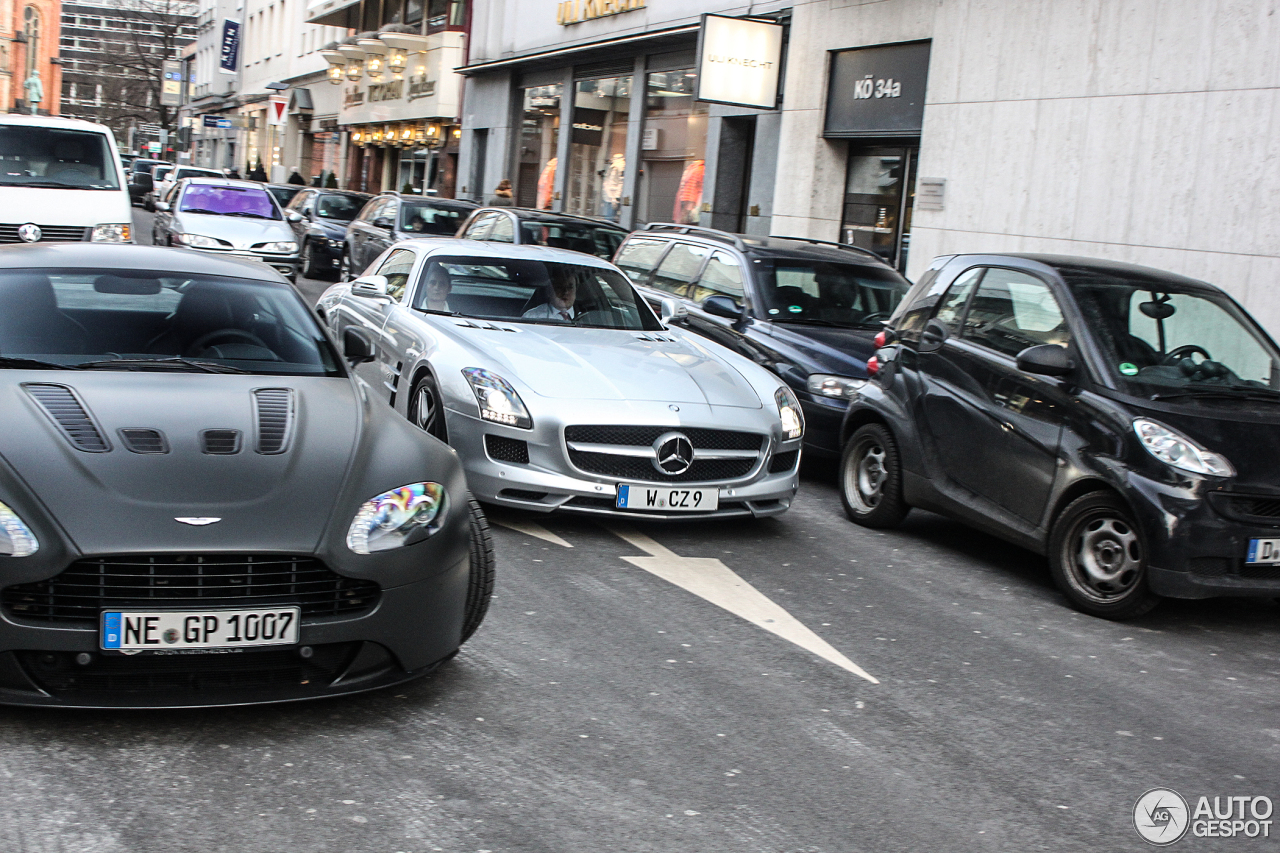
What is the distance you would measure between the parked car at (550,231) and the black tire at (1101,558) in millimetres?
9226

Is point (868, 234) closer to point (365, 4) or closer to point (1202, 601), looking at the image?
point (1202, 601)

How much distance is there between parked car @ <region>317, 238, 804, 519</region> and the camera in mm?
6762

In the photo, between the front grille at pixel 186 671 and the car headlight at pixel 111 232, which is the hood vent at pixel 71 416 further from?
the car headlight at pixel 111 232

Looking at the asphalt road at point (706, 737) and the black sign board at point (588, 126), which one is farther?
the black sign board at point (588, 126)

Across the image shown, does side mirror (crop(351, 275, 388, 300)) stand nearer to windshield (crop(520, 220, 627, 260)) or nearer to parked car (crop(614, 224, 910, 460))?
parked car (crop(614, 224, 910, 460))

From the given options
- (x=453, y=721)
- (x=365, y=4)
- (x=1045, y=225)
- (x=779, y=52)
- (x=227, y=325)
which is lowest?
(x=453, y=721)

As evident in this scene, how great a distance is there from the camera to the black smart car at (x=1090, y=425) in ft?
19.4

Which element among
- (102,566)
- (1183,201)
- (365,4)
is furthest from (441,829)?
(365,4)

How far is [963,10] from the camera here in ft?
53.4

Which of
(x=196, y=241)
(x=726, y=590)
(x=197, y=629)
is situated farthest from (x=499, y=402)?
(x=196, y=241)

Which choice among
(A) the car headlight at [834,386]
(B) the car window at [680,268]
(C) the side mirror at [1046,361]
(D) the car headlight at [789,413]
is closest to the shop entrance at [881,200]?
(B) the car window at [680,268]

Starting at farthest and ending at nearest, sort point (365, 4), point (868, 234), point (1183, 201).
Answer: point (365, 4)
point (868, 234)
point (1183, 201)

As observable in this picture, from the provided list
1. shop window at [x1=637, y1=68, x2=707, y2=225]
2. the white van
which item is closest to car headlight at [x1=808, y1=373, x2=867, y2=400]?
the white van

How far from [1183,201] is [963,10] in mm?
4477
